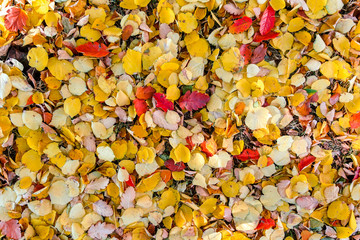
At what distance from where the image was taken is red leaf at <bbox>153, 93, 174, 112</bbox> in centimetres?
90

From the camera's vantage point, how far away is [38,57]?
0.89 meters

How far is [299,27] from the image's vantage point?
0.94 meters

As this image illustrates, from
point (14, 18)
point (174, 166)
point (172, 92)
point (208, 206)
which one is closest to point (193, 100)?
point (172, 92)

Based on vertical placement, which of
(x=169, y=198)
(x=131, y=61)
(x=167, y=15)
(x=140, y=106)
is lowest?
(x=169, y=198)

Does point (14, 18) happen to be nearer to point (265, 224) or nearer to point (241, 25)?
point (241, 25)

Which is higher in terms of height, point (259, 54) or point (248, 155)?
point (259, 54)

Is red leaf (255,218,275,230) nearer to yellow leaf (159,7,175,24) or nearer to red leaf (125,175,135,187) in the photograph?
red leaf (125,175,135,187)

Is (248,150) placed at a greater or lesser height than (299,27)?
lesser

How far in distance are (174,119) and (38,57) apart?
16.6 inches

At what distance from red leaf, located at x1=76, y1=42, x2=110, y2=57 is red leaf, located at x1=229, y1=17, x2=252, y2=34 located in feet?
1.22

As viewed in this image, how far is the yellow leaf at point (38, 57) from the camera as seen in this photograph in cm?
89

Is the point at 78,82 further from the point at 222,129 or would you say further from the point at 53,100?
the point at 222,129

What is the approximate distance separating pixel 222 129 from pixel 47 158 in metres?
0.51

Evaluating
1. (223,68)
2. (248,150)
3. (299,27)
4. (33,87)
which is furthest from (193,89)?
(33,87)
